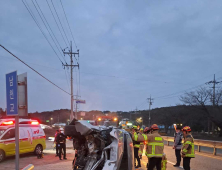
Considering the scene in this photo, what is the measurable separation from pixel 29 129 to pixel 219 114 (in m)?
28.2

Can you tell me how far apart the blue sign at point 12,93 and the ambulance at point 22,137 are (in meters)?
7.96

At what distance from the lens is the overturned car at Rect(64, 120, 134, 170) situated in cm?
394

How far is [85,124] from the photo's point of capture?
4566 millimetres

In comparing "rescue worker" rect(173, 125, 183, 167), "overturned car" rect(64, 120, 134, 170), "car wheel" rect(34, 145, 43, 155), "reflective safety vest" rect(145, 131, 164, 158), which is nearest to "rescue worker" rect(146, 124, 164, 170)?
"reflective safety vest" rect(145, 131, 164, 158)

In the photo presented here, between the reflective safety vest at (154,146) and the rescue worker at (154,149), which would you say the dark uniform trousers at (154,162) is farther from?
the reflective safety vest at (154,146)

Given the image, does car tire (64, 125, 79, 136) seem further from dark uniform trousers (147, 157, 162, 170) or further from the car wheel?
the car wheel

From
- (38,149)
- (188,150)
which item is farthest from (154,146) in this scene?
(38,149)

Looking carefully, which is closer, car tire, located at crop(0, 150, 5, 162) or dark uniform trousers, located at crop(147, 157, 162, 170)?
dark uniform trousers, located at crop(147, 157, 162, 170)

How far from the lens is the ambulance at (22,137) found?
11.3 meters

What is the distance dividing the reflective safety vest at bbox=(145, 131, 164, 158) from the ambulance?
8.26 m

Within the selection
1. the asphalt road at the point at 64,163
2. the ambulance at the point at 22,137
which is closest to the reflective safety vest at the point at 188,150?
the asphalt road at the point at 64,163

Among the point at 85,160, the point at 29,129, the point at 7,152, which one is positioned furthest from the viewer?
the point at 29,129

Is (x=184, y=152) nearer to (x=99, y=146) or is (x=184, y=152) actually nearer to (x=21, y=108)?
(x=99, y=146)

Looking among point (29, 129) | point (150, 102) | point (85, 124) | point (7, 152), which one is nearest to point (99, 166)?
point (85, 124)
